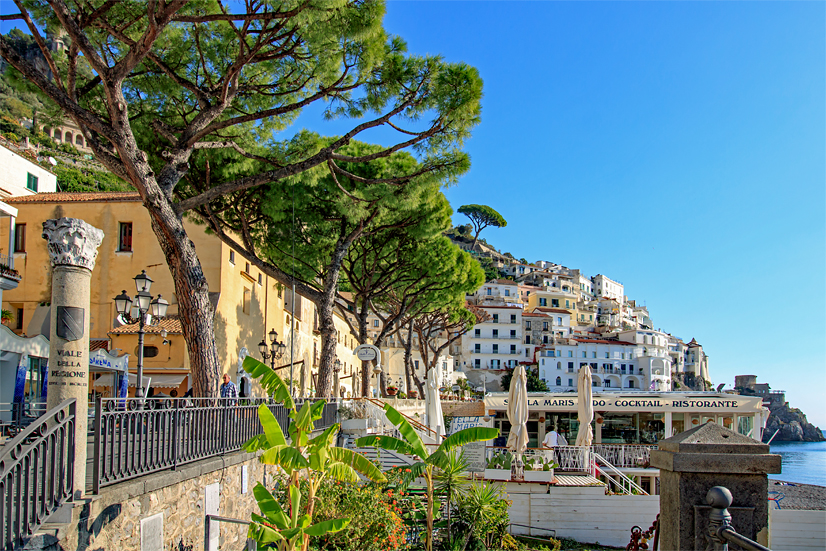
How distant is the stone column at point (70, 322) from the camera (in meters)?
5.92

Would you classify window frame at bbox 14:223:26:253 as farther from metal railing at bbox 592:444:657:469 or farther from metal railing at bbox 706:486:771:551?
metal railing at bbox 706:486:771:551

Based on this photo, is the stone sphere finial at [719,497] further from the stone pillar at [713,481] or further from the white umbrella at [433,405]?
the white umbrella at [433,405]

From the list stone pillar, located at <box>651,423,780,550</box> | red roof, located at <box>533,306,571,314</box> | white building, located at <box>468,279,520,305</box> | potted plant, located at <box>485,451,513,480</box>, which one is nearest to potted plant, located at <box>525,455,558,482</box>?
potted plant, located at <box>485,451,513,480</box>

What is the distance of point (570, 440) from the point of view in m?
30.2

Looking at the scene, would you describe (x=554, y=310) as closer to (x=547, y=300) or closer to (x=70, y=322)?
(x=547, y=300)

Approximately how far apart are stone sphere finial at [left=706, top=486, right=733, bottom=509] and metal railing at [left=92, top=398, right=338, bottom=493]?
5468 mm

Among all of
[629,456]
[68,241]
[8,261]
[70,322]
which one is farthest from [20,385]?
[629,456]

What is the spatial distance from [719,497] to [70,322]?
567cm

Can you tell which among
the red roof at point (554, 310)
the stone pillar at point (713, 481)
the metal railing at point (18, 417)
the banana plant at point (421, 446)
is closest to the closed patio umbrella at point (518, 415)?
the banana plant at point (421, 446)

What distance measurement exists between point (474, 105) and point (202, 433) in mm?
9458

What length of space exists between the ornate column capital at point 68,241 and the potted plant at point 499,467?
1326cm

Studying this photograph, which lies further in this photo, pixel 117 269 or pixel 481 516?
pixel 117 269

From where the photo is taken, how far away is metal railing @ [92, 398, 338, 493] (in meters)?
6.67

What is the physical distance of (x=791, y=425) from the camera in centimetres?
14550
